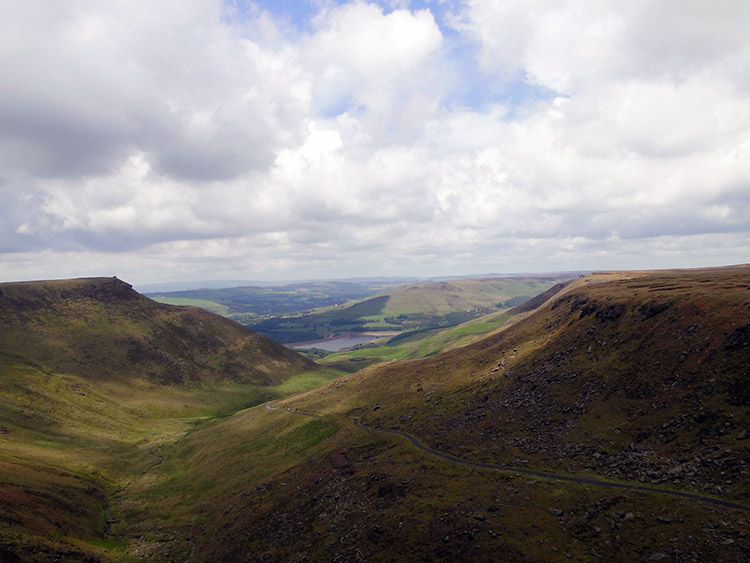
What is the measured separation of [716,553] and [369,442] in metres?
51.4

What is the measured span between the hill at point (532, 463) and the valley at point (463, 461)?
273mm

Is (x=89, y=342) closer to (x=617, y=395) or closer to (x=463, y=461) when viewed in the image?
(x=463, y=461)

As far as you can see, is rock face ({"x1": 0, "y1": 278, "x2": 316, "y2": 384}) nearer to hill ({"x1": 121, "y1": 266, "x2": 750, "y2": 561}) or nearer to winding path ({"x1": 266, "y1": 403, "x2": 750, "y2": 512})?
hill ({"x1": 121, "y1": 266, "x2": 750, "y2": 561})

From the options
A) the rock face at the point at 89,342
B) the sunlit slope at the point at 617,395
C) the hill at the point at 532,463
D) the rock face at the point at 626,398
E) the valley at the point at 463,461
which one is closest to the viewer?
the hill at the point at 532,463

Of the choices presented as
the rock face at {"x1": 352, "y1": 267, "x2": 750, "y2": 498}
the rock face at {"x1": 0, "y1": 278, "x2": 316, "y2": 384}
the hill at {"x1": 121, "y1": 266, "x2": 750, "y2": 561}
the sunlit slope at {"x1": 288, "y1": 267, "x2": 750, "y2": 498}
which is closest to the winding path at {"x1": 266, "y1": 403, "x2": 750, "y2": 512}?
the hill at {"x1": 121, "y1": 266, "x2": 750, "y2": 561}

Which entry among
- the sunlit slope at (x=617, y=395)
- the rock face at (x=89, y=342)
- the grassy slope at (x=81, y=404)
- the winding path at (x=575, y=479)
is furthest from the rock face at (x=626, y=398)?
the rock face at (x=89, y=342)

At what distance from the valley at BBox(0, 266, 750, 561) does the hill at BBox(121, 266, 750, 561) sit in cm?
27

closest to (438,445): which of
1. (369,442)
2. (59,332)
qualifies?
(369,442)

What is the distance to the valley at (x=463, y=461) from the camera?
40.2 m

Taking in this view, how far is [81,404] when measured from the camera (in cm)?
12506

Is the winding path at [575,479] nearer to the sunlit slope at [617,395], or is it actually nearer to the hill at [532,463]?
the hill at [532,463]

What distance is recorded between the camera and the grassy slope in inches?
2304

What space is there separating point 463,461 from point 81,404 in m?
126

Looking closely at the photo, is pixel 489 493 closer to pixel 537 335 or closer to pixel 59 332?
pixel 537 335
